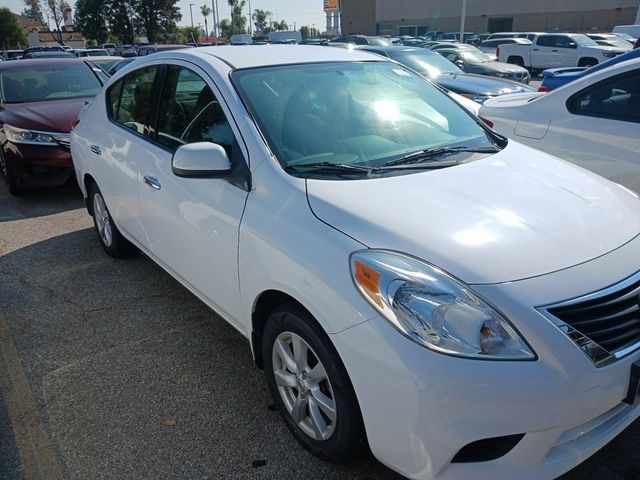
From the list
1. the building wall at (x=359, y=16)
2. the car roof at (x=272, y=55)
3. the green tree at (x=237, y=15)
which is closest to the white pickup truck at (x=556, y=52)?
the car roof at (x=272, y=55)

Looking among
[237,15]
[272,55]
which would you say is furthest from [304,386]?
[237,15]

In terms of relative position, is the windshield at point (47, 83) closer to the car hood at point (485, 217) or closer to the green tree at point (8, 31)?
the car hood at point (485, 217)

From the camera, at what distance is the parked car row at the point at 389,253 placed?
1.74 m

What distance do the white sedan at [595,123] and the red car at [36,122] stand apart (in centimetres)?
510

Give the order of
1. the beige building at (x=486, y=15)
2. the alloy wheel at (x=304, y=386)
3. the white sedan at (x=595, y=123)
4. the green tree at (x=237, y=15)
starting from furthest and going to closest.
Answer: the green tree at (x=237, y=15)
the beige building at (x=486, y=15)
the white sedan at (x=595, y=123)
the alloy wheel at (x=304, y=386)

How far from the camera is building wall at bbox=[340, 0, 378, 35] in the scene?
73562 millimetres

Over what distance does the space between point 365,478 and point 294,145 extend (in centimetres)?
153

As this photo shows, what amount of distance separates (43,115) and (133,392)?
5092 mm

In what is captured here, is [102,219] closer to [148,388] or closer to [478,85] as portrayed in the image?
[148,388]

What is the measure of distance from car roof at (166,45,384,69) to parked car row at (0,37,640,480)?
0.02m

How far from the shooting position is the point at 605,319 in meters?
1.85

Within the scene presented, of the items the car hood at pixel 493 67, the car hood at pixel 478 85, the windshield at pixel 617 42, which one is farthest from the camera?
the windshield at pixel 617 42

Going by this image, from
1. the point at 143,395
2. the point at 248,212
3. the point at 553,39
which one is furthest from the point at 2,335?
the point at 553,39

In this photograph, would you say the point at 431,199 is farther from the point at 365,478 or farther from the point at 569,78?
the point at 569,78
